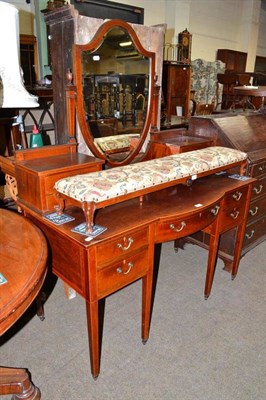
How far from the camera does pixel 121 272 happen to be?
1380mm

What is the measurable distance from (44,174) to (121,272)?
56 cm

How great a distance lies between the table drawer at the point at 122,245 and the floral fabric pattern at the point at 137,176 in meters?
0.18

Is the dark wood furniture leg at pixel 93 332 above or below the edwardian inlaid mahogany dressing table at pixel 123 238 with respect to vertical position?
below

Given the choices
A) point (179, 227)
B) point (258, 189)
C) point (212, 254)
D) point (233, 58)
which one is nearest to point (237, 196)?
point (212, 254)

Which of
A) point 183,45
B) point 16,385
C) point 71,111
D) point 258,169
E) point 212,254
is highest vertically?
point 183,45

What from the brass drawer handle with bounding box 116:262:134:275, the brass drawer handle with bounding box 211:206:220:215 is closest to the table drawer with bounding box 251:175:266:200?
the brass drawer handle with bounding box 211:206:220:215

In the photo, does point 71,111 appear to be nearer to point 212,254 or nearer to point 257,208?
point 212,254

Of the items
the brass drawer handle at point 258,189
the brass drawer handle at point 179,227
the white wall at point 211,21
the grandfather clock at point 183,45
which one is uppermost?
the white wall at point 211,21

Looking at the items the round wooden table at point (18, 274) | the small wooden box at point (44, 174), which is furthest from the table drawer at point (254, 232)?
the round wooden table at point (18, 274)

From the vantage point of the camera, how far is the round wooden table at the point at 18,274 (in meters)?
0.84

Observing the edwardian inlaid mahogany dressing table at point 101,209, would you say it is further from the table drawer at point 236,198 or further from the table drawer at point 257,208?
the table drawer at point 257,208

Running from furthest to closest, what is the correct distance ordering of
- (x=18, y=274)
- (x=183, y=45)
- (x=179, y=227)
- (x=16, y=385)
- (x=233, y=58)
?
(x=233, y=58) → (x=183, y=45) → (x=179, y=227) → (x=16, y=385) → (x=18, y=274)

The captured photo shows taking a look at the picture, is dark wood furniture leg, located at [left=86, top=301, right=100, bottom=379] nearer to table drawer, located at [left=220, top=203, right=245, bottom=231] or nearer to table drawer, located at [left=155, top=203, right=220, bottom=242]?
table drawer, located at [left=155, top=203, right=220, bottom=242]

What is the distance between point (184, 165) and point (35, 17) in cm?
535
